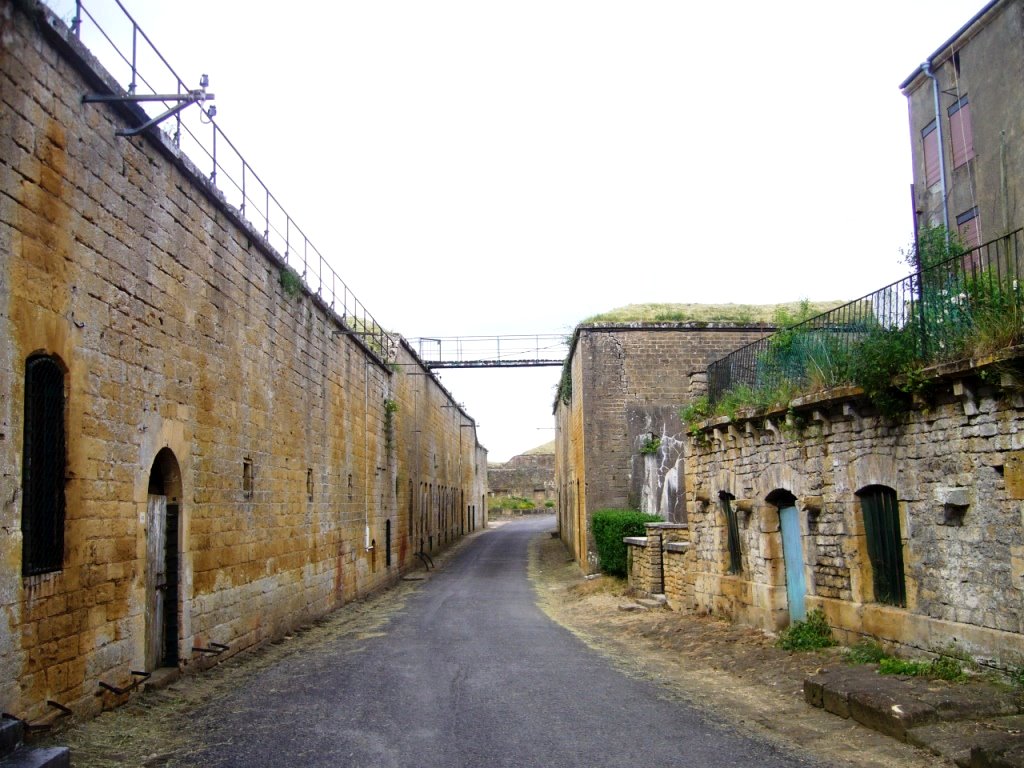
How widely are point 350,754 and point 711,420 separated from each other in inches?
334

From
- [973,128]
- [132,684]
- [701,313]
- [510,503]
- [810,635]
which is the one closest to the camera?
[132,684]

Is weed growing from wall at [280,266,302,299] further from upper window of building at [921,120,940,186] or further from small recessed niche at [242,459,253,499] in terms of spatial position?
upper window of building at [921,120,940,186]

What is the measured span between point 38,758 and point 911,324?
8.46m

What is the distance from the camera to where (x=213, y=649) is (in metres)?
10.1

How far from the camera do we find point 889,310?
379 inches

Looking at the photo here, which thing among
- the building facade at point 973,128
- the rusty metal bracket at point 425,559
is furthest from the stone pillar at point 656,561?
the rusty metal bracket at point 425,559

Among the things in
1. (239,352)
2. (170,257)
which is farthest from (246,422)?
(170,257)

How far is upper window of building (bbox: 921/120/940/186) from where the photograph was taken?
2036 centimetres

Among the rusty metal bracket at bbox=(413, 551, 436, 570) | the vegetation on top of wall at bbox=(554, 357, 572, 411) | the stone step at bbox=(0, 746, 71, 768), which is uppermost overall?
the vegetation on top of wall at bbox=(554, 357, 572, 411)

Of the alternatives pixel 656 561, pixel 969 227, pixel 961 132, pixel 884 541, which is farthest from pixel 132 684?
pixel 961 132

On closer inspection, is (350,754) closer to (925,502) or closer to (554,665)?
(554,665)

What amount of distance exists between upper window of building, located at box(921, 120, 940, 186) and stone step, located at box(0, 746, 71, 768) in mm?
21097

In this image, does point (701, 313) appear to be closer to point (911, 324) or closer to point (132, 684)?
point (911, 324)

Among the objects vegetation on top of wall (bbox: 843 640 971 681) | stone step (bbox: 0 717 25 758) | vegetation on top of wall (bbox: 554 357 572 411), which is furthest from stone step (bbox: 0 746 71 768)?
vegetation on top of wall (bbox: 554 357 572 411)
